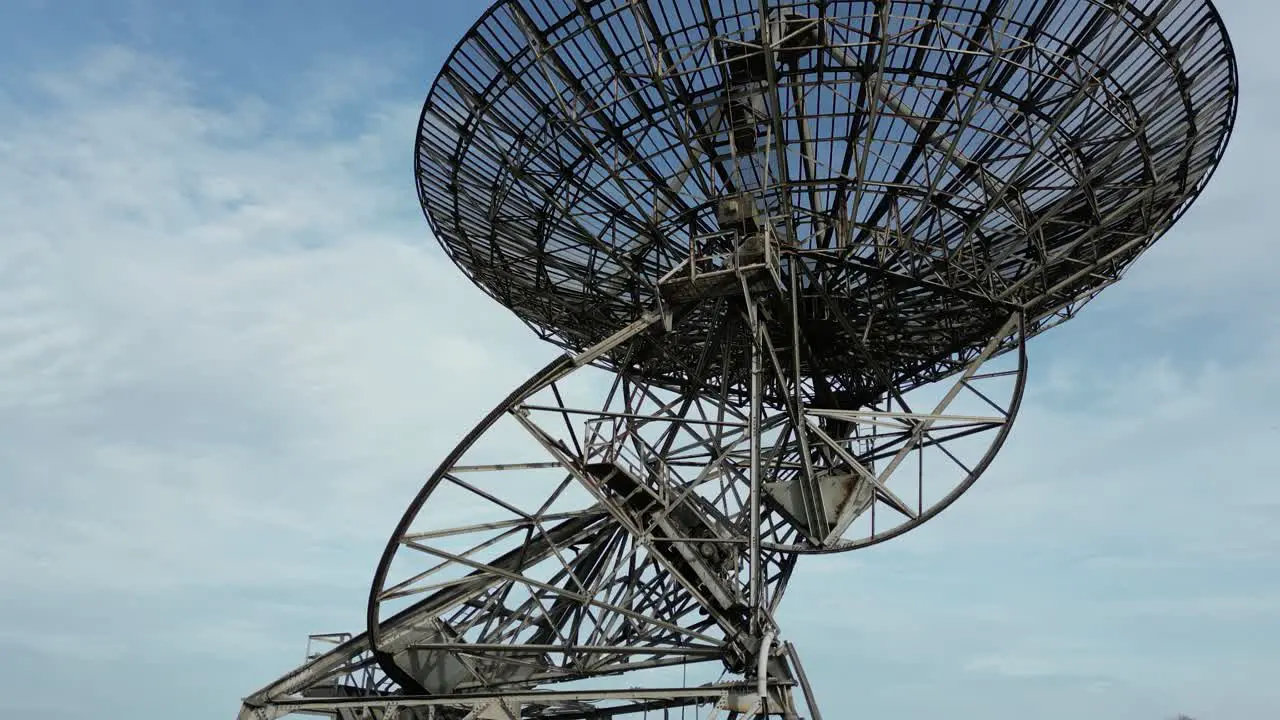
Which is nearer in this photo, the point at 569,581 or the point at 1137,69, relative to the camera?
the point at 1137,69

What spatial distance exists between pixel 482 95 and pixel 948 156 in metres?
9.79

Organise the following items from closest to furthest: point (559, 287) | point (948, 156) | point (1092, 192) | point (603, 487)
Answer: point (948, 156) → point (1092, 192) → point (603, 487) → point (559, 287)

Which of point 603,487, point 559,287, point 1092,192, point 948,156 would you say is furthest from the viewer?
point 559,287

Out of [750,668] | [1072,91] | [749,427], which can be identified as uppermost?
[1072,91]

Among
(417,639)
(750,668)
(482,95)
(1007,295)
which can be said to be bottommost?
(750,668)

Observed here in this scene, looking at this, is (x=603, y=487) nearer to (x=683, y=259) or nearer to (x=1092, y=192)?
(x=683, y=259)

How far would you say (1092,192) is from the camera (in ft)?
83.3

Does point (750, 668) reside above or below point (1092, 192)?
below

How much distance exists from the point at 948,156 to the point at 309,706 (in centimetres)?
1841

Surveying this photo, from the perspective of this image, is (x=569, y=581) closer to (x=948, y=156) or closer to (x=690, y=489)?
(x=690, y=489)

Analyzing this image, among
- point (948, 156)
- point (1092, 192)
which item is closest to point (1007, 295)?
point (1092, 192)

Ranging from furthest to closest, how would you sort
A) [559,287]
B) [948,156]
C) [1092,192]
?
[559,287] < [1092,192] < [948,156]

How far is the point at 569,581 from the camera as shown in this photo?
31.2 meters

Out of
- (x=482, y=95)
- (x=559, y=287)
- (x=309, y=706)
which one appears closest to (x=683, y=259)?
(x=559, y=287)
